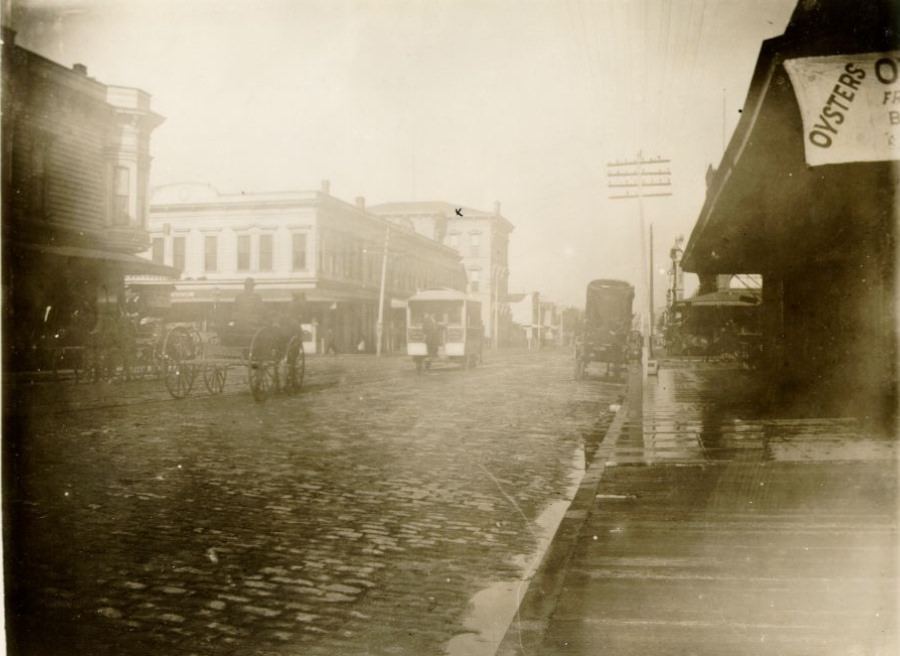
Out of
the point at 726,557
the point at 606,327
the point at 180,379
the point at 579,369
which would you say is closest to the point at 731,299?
the point at 606,327

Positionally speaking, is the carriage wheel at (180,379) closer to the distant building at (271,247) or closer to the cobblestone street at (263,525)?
the distant building at (271,247)

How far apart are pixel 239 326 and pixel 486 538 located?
25.4 feet

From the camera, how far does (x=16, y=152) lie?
359 centimetres

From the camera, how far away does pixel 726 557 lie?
11.6ft

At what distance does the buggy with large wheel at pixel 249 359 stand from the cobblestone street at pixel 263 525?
1893 mm

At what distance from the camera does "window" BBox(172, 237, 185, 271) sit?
993 centimetres

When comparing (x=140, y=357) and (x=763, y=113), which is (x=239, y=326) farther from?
(x=763, y=113)

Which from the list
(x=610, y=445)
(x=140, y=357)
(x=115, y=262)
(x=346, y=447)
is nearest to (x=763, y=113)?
(x=610, y=445)

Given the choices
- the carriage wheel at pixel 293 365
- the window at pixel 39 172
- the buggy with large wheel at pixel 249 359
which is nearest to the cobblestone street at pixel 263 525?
the window at pixel 39 172

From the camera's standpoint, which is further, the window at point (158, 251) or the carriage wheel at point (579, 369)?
the carriage wheel at point (579, 369)

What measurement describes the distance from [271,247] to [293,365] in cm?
209

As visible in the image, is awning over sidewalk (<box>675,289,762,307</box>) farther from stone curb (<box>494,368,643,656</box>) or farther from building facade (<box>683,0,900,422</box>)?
stone curb (<box>494,368,643,656</box>)

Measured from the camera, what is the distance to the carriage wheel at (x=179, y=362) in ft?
39.1

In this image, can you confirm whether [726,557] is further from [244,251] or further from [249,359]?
[244,251]
